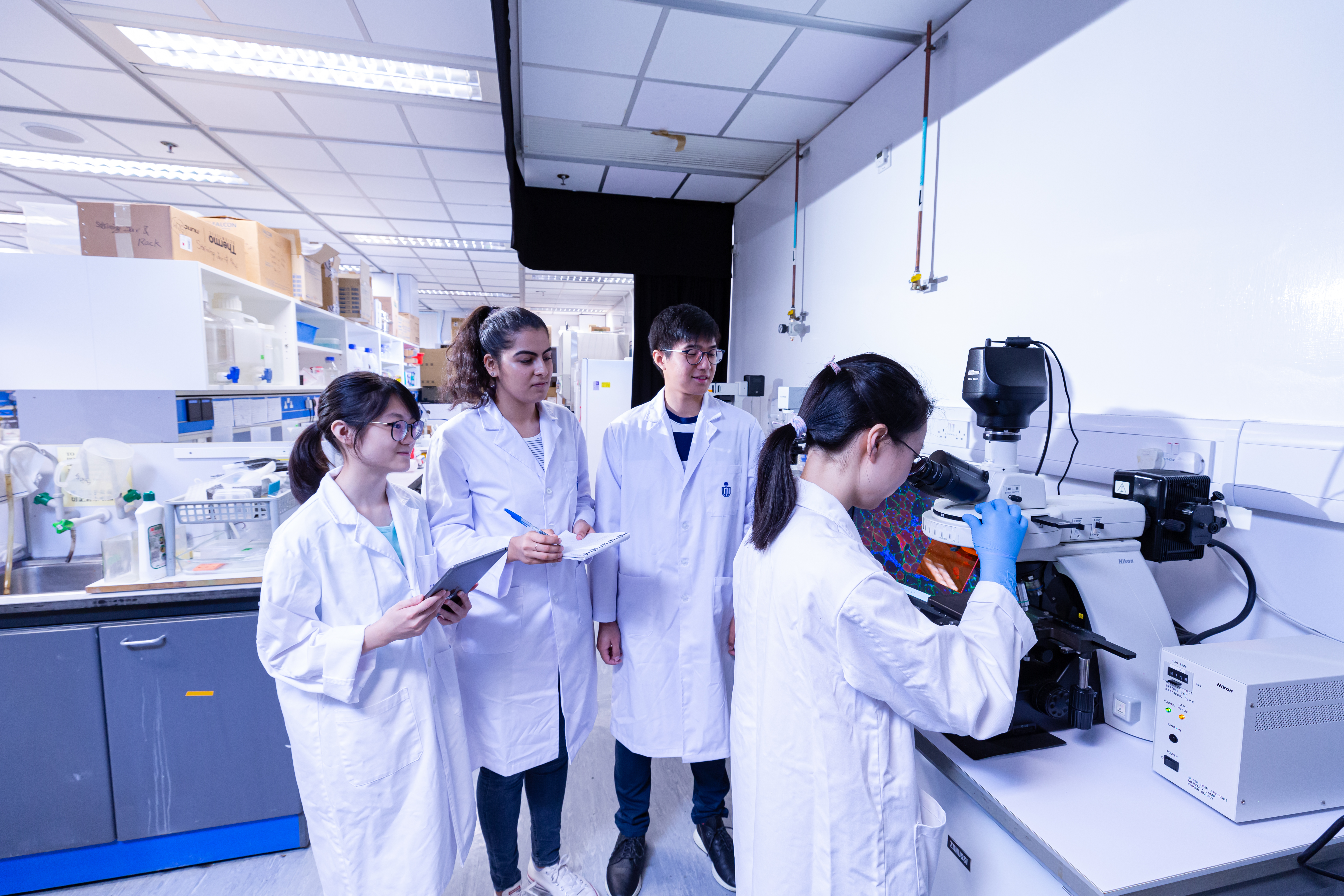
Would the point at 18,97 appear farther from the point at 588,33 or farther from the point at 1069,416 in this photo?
the point at 1069,416

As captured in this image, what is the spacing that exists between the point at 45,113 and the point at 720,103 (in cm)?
368

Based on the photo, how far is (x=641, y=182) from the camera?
373 centimetres

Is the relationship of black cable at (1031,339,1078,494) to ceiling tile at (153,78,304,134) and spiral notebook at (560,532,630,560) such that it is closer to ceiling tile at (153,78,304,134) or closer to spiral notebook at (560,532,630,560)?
spiral notebook at (560,532,630,560)

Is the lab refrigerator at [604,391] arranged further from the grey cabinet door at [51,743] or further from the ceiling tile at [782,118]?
the grey cabinet door at [51,743]

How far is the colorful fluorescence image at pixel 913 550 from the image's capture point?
133 centimetres

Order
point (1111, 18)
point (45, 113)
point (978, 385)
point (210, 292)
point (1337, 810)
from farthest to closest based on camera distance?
point (45, 113) → point (210, 292) → point (1111, 18) → point (978, 385) → point (1337, 810)

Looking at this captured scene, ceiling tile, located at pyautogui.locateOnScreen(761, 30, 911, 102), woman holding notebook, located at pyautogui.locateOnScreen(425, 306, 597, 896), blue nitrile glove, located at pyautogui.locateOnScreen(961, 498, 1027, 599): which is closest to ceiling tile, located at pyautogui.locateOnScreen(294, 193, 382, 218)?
ceiling tile, located at pyautogui.locateOnScreen(761, 30, 911, 102)

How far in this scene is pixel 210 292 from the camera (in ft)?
8.30

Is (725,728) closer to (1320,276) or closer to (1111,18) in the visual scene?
(1320,276)

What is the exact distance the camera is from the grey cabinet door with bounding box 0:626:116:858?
1.51 meters

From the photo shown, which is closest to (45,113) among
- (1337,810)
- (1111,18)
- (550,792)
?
(550,792)

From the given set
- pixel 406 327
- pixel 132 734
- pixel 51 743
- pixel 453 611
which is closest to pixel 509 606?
pixel 453 611

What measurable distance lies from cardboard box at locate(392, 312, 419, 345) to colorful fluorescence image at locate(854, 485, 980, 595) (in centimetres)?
589

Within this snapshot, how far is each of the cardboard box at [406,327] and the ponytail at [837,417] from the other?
20.8 ft
